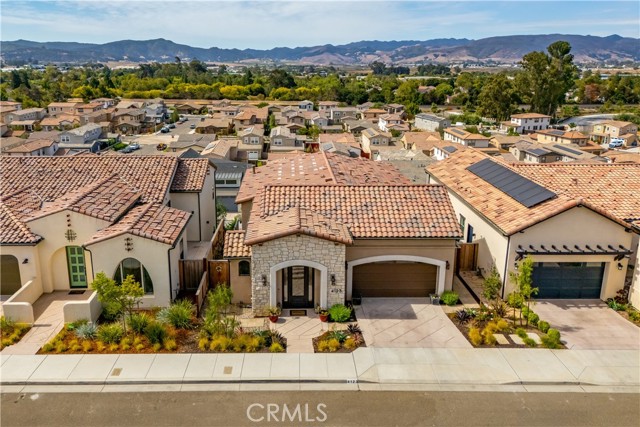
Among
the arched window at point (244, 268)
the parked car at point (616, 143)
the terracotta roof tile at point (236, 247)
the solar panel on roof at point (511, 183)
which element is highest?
the solar panel on roof at point (511, 183)

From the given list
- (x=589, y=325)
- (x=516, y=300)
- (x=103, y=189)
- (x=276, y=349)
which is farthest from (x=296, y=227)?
(x=589, y=325)

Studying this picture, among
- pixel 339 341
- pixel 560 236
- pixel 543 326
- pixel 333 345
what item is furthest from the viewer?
pixel 560 236

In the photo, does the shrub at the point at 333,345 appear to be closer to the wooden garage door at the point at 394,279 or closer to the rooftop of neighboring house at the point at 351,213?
the rooftop of neighboring house at the point at 351,213

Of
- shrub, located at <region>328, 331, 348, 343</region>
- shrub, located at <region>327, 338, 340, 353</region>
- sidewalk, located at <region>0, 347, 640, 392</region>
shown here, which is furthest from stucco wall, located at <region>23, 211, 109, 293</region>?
shrub, located at <region>327, 338, 340, 353</region>

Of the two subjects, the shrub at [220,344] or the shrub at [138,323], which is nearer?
the shrub at [220,344]

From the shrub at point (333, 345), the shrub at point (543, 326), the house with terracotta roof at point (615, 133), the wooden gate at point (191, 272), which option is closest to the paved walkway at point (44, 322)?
the wooden gate at point (191, 272)

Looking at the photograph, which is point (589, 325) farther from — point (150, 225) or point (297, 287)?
point (150, 225)
